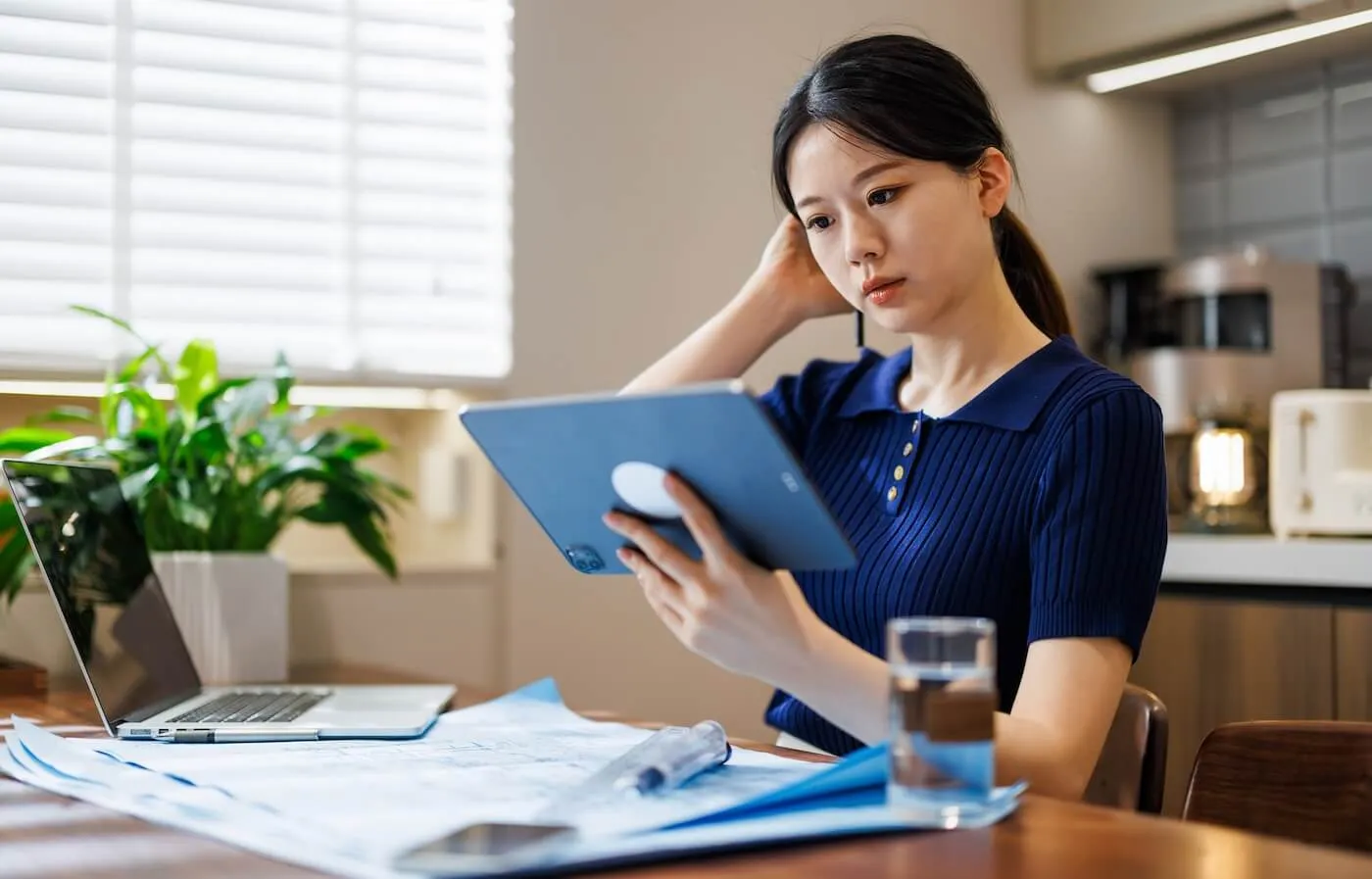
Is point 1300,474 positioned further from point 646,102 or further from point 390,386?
point 390,386

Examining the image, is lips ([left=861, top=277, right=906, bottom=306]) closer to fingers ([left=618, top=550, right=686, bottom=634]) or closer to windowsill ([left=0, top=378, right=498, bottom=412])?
fingers ([left=618, top=550, right=686, bottom=634])

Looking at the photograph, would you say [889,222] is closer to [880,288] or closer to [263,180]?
[880,288]

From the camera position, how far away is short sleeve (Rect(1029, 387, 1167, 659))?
3.94ft

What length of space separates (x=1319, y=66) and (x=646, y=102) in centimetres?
135

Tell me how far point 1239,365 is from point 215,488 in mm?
1832

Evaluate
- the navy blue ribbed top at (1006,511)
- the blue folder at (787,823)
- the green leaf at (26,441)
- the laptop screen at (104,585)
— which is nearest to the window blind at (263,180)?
the green leaf at (26,441)

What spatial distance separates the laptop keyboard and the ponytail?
84cm

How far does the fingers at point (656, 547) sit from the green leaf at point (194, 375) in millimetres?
A: 1120

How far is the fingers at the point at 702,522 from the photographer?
3.03ft

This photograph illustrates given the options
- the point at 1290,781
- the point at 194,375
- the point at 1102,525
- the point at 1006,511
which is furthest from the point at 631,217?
the point at 1290,781

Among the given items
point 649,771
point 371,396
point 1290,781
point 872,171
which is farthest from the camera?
point 371,396

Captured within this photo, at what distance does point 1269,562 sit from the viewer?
2.32m

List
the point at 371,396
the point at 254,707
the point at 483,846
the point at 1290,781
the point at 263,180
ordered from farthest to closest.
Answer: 1. the point at 371,396
2. the point at 263,180
3. the point at 254,707
4. the point at 1290,781
5. the point at 483,846

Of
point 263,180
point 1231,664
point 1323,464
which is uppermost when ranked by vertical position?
point 263,180
